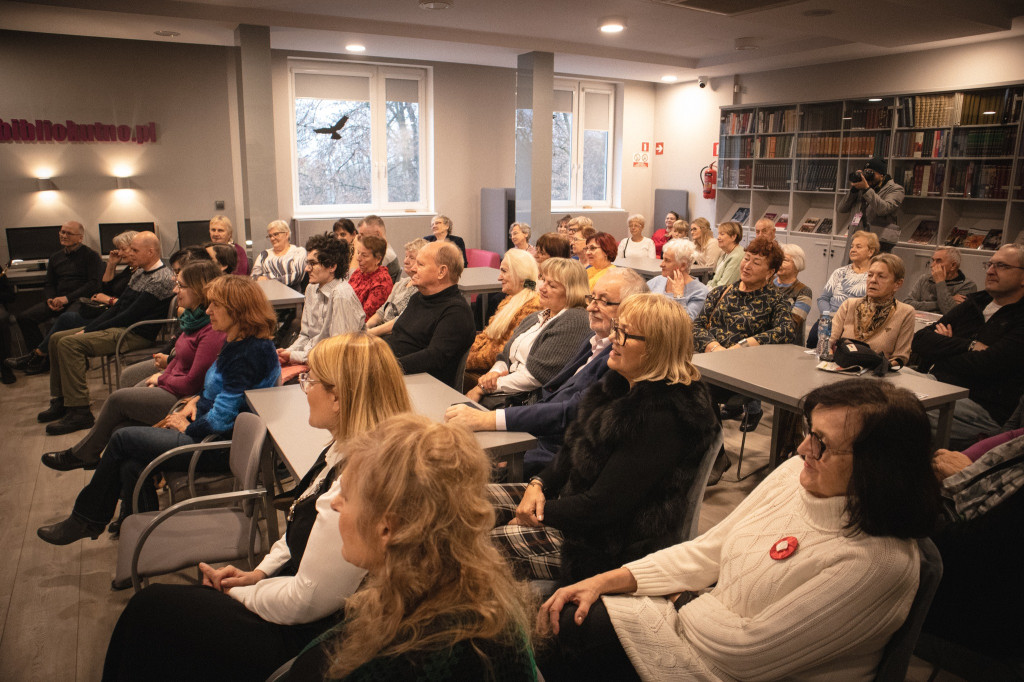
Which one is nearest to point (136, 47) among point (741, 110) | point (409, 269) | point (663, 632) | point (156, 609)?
point (409, 269)

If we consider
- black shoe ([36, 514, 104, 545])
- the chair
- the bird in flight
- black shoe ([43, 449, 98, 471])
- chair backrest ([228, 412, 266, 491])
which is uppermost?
the bird in flight

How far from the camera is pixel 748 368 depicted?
10.9 feet

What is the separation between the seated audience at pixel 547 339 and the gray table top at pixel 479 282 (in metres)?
1.64

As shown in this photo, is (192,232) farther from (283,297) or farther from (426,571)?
(426,571)

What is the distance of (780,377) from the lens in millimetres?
3145

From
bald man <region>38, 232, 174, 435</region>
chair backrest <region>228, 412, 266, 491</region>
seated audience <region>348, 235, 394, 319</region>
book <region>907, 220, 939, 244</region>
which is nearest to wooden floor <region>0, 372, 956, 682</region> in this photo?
bald man <region>38, 232, 174, 435</region>

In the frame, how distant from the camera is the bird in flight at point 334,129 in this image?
30.1 feet

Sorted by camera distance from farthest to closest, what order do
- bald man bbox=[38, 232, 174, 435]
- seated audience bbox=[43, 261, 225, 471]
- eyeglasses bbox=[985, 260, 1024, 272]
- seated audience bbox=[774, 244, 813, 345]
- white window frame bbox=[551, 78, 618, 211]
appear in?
white window frame bbox=[551, 78, 618, 211], bald man bbox=[38, 232, 174, 435], seated audience bbox=[774, 244, 813, 345], eyeglasses bbox=[985, 260, 1024, 272], seated audience bbox=[43, 261, 225, 471]

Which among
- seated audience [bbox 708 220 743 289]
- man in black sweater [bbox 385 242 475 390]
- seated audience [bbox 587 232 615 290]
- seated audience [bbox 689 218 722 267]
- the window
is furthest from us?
the window

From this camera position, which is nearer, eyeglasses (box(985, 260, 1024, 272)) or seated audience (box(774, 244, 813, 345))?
eyeglasses (box(985, 260, 1024, 272))

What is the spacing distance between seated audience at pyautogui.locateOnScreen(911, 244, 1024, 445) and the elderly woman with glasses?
207 cm

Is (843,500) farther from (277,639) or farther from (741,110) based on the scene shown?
(741,110)

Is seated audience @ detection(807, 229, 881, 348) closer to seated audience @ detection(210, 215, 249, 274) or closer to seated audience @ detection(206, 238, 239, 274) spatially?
seated audience @ detection(206, 238, 239, 274)

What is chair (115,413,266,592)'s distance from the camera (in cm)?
219
